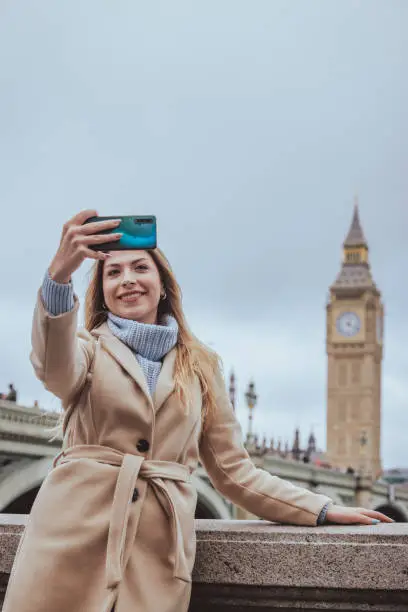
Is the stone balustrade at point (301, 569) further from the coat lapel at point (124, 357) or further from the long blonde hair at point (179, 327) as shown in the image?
the coat lapel at point (124, 357)

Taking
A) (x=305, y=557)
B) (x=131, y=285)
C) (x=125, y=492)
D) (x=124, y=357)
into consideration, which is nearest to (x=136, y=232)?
(x=131, y=285)

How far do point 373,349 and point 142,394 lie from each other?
10071 centimetres

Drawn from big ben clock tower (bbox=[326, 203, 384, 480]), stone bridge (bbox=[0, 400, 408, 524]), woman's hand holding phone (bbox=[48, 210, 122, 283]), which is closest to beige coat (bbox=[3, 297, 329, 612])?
woman's hand holding phone (bbox=[48, 210, 122, 283])

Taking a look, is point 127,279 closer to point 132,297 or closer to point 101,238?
point 132,297

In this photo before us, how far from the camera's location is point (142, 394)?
2975mm

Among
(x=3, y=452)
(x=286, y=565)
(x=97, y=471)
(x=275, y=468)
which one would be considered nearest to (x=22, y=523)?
(x=97, y=471)

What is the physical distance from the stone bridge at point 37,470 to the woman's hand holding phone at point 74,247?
379 inches

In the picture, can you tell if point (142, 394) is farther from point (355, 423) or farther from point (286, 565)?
point (355, 423)

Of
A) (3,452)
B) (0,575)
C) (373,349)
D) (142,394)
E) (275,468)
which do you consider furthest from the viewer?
(373,349)

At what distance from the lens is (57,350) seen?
282 centimetres

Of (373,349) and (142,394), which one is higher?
(373,349)

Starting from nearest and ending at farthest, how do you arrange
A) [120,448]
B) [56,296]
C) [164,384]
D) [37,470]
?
[56,296], [120,448], [164,384], [37,470]

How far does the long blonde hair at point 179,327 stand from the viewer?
3.21m

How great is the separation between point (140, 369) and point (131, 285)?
12.8 inches
